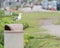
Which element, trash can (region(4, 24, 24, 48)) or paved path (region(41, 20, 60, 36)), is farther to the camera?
paved path (region(41, 20, 60, 36))

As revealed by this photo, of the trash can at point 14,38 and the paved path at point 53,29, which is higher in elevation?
the trash can at point 14,38

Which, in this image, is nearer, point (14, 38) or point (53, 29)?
point (14, 38)

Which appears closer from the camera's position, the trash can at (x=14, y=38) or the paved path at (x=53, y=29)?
the trash can at (x=14, y=38)

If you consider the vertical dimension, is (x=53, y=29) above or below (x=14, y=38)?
below

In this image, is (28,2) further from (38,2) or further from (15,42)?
(15,42)

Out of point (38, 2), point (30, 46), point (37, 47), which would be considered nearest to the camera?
point (30, 46)

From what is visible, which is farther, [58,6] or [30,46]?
[58,6]

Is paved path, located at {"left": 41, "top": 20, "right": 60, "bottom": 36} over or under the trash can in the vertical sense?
under

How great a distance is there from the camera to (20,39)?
666 centimetres

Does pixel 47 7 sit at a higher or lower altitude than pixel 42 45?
lower

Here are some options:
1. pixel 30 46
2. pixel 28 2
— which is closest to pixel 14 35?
pixel 30 46

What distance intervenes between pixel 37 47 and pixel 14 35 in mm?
4094

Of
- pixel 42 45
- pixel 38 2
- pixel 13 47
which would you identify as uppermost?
pixel 13 47

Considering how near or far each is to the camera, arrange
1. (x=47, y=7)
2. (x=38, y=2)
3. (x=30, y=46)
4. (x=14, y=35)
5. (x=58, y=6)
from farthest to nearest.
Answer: (x=38, y=2), (x=47, y=7), (x=58, y=6), (x=30, y=46), (x=14, y=35)
